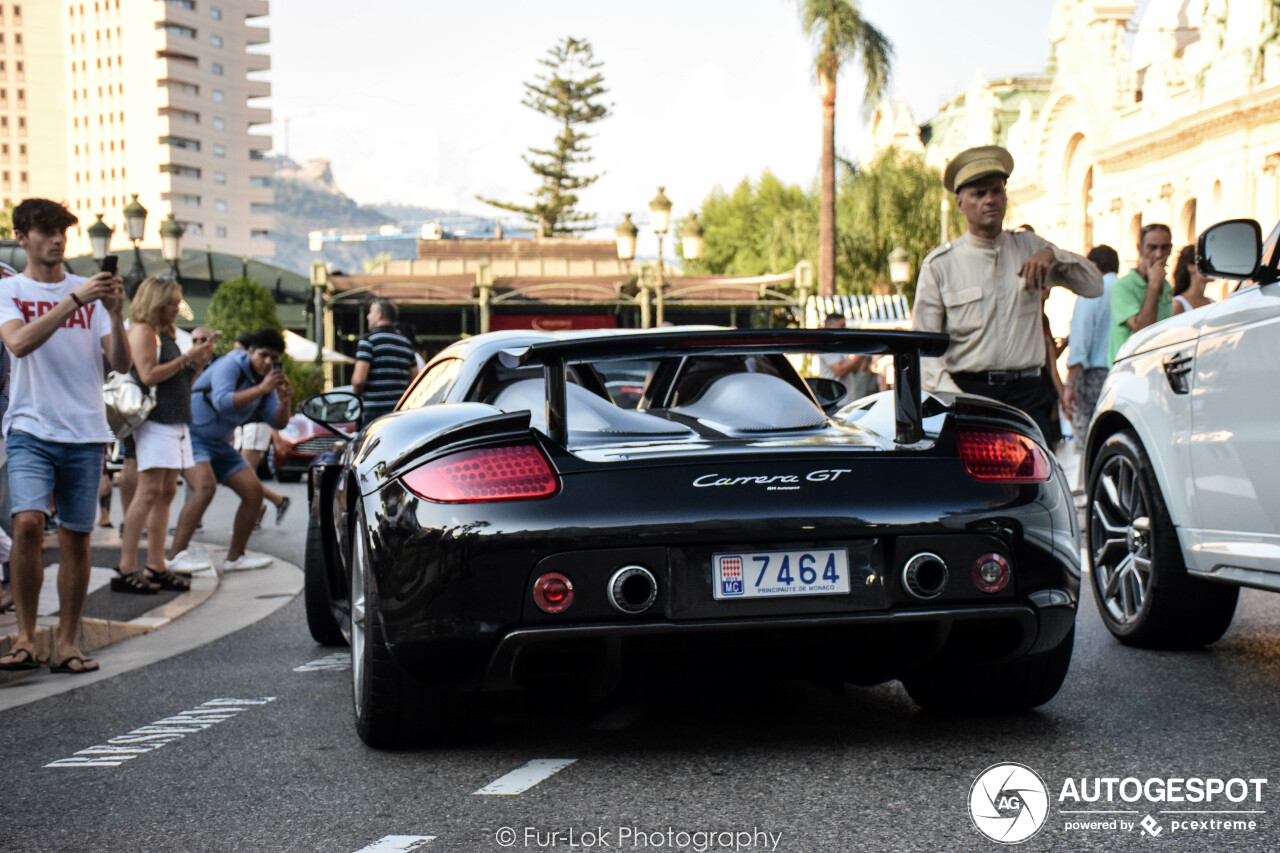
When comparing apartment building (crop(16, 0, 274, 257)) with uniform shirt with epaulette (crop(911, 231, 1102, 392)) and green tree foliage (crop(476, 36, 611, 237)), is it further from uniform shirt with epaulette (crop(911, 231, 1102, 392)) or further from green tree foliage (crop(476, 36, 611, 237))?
uniform shirt with epaulette (crop(911, 231, 1102, 392))

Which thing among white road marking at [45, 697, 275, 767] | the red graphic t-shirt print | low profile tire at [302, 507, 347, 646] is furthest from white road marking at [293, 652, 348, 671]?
the red graphic t-shirt print

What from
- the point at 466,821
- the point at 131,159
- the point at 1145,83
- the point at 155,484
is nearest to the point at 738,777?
the point at 466,821

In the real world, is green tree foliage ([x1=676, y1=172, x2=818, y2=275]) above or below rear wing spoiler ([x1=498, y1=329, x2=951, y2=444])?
above

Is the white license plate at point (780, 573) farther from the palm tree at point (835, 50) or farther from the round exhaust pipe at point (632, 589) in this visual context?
the palm tree at point (835, 50)

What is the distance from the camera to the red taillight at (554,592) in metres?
3.78

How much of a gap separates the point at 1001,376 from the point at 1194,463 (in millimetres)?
1289

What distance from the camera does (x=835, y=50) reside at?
3847 centimetres

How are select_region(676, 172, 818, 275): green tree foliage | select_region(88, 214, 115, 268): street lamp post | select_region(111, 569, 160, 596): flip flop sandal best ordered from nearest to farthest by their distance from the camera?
1. select_region(111, 569, 160, 596): flip flop sandal
2. select_region(88, 214, 115, 268): street lamp post
3. select_region(676, 172, 818, 275): green tree foliage

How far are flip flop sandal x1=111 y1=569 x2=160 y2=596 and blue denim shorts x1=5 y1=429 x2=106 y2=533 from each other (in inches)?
103

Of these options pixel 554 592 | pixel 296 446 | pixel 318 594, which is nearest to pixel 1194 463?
pixel 554 592

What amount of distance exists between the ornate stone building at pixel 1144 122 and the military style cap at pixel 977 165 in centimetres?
2647

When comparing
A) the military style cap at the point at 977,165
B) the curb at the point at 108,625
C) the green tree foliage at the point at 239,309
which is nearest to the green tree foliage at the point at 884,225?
the green tree foliage at the point at 239,309

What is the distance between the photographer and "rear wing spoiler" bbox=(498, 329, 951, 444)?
3967 mm

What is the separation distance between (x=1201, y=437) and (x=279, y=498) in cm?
992
